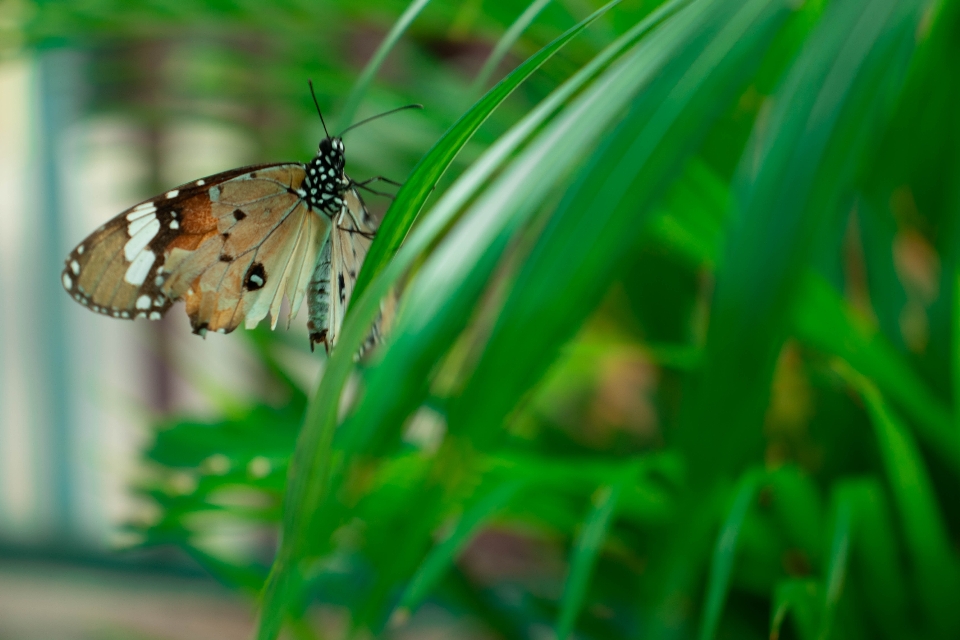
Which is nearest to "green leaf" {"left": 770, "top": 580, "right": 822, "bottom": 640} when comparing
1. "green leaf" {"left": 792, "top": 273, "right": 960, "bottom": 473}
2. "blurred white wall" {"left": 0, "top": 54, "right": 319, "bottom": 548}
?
"green leaf" {"left": 792, "top": 273, "right": 960, "bottom": 473}

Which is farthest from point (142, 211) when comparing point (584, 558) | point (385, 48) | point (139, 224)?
point (584, 558)

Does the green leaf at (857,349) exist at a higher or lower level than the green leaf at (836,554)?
higher

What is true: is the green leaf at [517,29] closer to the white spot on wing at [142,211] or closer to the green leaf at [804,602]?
the white spot on wing at [142,211]

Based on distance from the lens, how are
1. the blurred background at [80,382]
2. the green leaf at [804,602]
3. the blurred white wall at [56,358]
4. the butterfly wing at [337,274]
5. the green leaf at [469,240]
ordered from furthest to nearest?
the blurred white wall at [56,358] < the blurred background at [80,382] < the green leaf at [804,602] < the butterfly wing at [337,274] < the green leaf at [469,240]

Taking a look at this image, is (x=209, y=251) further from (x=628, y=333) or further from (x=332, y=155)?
(x=628, y=333)

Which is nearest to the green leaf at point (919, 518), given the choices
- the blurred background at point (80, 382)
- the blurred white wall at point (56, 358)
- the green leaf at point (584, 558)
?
the green leaf at point (584, 558)

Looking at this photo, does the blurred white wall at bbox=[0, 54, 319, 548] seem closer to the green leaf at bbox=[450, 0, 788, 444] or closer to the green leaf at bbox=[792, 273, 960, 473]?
the green leaf at bbox=[792, 273, 960, 473]

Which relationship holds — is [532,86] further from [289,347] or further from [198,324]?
[198,324]
